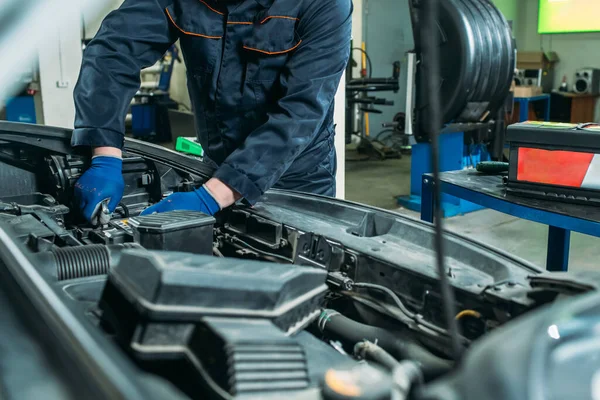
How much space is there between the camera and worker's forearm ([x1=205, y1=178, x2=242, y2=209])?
1493mm

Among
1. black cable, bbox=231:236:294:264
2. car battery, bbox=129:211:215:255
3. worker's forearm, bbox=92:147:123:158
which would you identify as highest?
worker's forearm, bbox=92:147:123:158

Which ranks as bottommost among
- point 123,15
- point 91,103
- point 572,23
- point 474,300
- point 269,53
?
point 474,300

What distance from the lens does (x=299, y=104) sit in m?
1.64

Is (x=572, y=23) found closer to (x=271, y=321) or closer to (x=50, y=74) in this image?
(x=50, y=74)

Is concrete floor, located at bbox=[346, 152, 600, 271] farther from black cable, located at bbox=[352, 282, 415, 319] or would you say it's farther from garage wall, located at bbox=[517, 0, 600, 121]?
garage wall, located at bbox=[517, 0, 600, 121]

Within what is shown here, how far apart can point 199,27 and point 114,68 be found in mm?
280

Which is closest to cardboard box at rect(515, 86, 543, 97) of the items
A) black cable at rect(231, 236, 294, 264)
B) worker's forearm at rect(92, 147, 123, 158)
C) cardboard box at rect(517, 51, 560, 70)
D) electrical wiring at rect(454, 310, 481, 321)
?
cardboard box at rect(517, 51, 560, 70)

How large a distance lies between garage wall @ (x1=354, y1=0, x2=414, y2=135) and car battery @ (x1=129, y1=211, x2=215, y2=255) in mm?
6047

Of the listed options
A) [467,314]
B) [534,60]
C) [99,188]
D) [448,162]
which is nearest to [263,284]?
[467,314]

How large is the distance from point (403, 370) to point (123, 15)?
154cm

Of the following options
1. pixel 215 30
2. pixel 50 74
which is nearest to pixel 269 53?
pixel 215 30

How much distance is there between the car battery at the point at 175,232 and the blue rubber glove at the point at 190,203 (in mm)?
234

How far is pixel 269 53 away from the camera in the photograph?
1.72 m

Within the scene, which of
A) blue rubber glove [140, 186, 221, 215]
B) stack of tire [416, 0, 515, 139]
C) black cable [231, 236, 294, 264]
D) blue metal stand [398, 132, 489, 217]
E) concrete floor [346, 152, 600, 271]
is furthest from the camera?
blue metal stand [398, 132, 489, 217]
